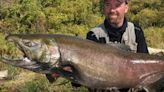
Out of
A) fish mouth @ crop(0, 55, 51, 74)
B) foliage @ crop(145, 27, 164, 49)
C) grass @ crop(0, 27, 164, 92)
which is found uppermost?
fish mouth @ crop(0, 55, 51, 74)

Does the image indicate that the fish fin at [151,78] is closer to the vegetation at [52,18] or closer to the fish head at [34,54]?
the fish head at [34,54]

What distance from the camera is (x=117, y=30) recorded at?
4195mm

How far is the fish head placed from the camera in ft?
11.3

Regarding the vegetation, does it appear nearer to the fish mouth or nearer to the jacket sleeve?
the jacket sleeve

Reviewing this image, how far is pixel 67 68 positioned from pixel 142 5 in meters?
16.2

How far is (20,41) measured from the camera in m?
3.47

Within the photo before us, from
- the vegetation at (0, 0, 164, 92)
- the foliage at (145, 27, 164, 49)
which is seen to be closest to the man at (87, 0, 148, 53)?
the foliage at (145, 27, 164, 49)

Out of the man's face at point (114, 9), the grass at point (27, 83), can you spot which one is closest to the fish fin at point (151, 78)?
the man's face at point (114, 9)

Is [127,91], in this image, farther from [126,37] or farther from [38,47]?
[38,47]

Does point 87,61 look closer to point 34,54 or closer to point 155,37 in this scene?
point 34,54

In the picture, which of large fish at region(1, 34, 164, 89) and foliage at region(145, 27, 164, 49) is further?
foliage at region(145, 27, 164, 49)

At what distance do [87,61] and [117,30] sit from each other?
68 cm

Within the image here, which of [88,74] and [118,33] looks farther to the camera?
[118,33]

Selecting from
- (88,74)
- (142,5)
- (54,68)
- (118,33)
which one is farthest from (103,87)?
(142,5)
